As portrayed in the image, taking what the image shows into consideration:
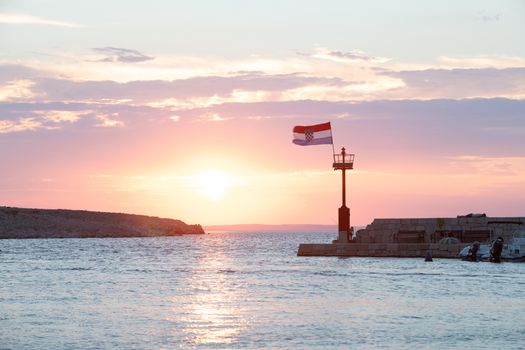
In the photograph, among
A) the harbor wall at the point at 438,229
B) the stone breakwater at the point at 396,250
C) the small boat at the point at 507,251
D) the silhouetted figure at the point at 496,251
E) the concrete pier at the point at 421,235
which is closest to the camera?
the silhouetted figure at the point at 496,251

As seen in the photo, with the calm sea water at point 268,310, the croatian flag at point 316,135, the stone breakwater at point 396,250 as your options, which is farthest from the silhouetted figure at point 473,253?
the croatian flag at point 316,135

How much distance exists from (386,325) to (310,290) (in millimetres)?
14338

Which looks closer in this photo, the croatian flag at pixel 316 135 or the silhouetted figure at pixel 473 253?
the silhouetted figure at pixel 473 253

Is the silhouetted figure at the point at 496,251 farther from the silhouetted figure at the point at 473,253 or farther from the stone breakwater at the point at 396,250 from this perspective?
the stone breakwater at the point at 396,250

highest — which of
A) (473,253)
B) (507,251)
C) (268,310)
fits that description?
(507,251)

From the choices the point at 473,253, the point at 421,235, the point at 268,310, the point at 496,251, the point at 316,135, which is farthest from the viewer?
the point at 421,235

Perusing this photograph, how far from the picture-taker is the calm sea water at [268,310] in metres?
25.7

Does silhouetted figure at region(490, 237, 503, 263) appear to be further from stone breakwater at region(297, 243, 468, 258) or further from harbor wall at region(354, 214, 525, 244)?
harbor wall at region(354, 214, 525, 244)

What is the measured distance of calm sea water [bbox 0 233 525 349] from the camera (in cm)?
2567

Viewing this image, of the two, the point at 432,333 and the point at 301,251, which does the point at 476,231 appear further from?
the point at 432,333

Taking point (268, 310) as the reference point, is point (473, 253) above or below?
above

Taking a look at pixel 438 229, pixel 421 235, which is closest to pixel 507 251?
pixel 438 229

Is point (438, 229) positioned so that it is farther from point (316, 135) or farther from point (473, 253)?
point (316, 135)

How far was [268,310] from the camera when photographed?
33.8m
